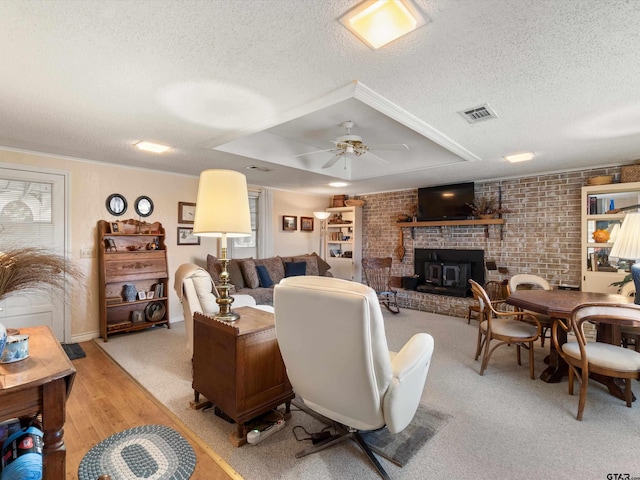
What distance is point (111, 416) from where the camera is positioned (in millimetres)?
2285

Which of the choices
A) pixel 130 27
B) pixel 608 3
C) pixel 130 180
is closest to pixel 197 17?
pixel 130 27

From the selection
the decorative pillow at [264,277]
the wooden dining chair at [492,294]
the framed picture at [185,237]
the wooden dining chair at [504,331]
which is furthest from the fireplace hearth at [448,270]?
the framed picture at [185,237]

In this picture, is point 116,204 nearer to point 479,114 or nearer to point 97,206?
point 97,206

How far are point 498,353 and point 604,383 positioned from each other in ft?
3.20

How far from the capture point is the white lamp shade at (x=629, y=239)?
9.00 feet

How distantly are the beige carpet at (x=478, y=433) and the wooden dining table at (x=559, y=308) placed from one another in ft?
0.29

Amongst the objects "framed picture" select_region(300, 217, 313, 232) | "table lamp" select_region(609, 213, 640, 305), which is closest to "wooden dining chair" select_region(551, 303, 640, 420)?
"table lamp" select_region(609, 213, 640, 305)

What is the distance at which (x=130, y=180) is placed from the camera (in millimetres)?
4434

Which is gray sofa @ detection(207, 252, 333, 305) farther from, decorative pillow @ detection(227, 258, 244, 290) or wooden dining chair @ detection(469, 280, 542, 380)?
wooden dining chair @ detection(469, 280, 542, 380)

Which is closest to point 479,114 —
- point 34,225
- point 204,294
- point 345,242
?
point 204,294

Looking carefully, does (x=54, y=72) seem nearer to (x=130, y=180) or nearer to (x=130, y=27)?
(x=130, y=27)

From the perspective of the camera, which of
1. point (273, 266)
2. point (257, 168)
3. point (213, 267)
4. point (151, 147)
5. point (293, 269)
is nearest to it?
point (151, 147)

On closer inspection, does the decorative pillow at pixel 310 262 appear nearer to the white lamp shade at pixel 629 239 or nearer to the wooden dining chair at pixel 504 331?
the wooden dining chair at pixel 504 331

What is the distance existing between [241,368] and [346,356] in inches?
31.6
